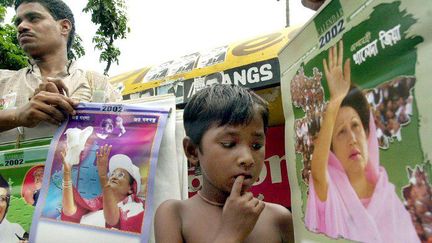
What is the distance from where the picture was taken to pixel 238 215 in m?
0.83

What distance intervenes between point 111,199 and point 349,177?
2.03 ft

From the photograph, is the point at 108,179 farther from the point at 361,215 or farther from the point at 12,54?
the point at 12,54

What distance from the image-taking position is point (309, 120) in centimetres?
80

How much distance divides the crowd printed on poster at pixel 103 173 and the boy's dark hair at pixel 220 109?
0.12 m

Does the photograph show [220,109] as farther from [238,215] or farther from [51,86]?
[51,86]

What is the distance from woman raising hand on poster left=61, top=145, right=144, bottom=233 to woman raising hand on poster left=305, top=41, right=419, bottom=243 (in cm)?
45

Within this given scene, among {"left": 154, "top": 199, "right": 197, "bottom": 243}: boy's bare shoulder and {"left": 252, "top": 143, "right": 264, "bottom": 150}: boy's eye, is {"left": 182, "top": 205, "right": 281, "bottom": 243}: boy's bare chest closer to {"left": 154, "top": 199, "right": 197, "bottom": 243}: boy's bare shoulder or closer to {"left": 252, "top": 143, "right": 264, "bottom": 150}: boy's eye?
{"left": 154, "top": 199, "right": 197, "bottom": 243}: boy's bare shoulder

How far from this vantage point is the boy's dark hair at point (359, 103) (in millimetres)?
607

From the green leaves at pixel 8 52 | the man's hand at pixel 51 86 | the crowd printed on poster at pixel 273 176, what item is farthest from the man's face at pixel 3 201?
the green leaves at pixel 8 52

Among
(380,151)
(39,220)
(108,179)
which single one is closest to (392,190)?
(380,151)

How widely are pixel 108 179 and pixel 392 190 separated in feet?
2.35

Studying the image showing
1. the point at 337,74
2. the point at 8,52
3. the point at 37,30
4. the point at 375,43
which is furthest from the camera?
the point at 8,52

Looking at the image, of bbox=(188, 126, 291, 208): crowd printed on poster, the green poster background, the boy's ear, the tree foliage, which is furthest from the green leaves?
the boy's ear

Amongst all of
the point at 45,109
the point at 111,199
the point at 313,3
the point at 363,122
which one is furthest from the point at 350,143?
the point at 45,109
